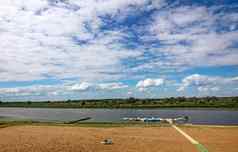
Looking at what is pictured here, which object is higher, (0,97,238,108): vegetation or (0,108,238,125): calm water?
(0,97,238,108): vegetation

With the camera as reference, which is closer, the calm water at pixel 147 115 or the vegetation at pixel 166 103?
the calm water at pixel 147 115

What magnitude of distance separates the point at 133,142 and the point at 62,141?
5379 mm

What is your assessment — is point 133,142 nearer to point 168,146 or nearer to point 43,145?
point 168,146

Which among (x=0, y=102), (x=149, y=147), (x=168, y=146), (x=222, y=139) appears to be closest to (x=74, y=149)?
(x=149, y=147)

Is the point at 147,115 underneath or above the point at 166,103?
underneath

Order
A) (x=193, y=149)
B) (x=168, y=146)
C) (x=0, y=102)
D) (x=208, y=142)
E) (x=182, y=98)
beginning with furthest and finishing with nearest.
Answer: (x=0, y=102)
(x=182, y=98)
(x=208, y=142)
(x=168, y=146)
(x=193, y=149)

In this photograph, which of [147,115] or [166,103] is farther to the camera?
[166,103]

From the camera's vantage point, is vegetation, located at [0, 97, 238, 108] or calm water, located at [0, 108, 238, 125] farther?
vegetation, located at [0, 97, 238, 108]

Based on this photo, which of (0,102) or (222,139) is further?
(0,102)

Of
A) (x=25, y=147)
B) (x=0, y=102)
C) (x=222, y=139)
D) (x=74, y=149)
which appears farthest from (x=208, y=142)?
(x=0, y=102)

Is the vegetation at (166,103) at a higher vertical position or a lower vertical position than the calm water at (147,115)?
higher

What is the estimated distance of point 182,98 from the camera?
484ft

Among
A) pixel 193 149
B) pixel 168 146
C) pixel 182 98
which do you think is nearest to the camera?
pixel 193 149

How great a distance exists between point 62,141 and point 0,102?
7028 inches
